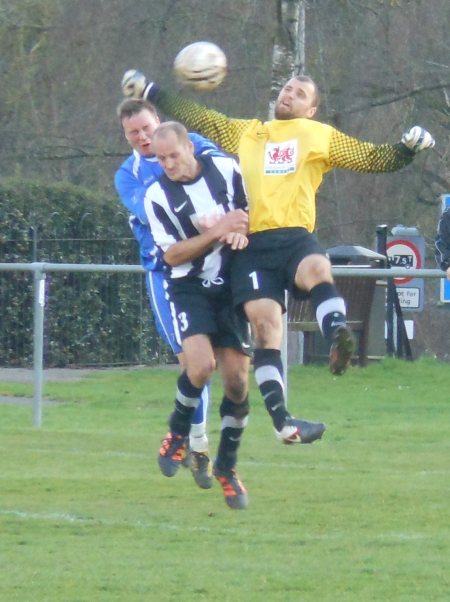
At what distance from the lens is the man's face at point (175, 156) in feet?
25.4

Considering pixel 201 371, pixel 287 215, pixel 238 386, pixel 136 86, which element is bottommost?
pixel 238 386

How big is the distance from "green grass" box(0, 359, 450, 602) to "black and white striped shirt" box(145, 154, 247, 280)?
133 centimetres

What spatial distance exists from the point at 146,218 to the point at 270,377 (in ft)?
4.53

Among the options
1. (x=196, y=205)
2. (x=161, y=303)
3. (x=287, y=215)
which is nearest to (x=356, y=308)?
(x=161, y=303)

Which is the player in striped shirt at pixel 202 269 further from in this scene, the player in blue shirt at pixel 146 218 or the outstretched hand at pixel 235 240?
the player in blue shirt at pixel 146 218

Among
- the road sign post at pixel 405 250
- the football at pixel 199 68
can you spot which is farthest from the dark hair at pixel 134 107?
the road sign post at pixel 405 250

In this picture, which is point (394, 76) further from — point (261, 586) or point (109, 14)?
point (261, 586)

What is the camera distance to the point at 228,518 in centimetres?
773

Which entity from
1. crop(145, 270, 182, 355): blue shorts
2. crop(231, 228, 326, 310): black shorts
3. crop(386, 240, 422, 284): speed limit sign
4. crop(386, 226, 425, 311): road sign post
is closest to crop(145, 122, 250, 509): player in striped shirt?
crop(231, 228, 326, 310): black shorts

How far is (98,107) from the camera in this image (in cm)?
2680

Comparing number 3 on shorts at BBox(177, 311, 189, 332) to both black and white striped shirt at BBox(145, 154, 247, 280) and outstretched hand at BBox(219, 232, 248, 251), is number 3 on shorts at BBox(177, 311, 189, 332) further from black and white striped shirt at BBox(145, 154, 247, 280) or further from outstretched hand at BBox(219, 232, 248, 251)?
outstretched hand at BBox(219, 232, 248, 251)

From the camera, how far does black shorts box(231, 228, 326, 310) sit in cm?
783

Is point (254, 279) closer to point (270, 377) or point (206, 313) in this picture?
point (206, 313)

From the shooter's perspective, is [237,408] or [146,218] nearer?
[237,408]
